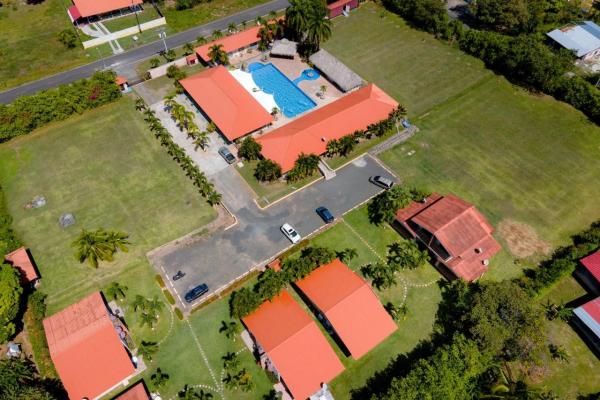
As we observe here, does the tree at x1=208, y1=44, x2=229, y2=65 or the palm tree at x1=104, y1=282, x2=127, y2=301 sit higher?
the tree at x1=208, y1=44, x2=229, y2=65

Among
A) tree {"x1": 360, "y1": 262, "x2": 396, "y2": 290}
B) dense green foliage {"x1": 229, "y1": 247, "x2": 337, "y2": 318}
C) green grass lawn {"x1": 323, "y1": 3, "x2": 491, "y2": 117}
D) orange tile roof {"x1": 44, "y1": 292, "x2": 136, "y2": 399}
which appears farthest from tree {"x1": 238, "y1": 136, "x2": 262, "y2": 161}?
orange tile roof {"x1": 44, "y1": 292, "x2": 136, "y2": 399}

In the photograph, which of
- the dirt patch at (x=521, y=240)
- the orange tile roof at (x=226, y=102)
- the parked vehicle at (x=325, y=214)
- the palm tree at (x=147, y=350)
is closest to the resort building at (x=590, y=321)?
the dirt patch at (x=521, y=240)

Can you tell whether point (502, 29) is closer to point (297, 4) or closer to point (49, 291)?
point (297, 4)

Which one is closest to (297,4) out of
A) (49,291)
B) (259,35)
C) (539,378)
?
(259,35)

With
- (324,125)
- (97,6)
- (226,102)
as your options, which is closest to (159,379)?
(324,125)

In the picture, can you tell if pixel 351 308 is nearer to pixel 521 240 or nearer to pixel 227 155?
pixel 521 240

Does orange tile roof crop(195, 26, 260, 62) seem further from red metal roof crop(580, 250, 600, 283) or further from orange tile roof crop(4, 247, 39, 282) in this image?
red metal roof crop(580, 250, 600, 283)
